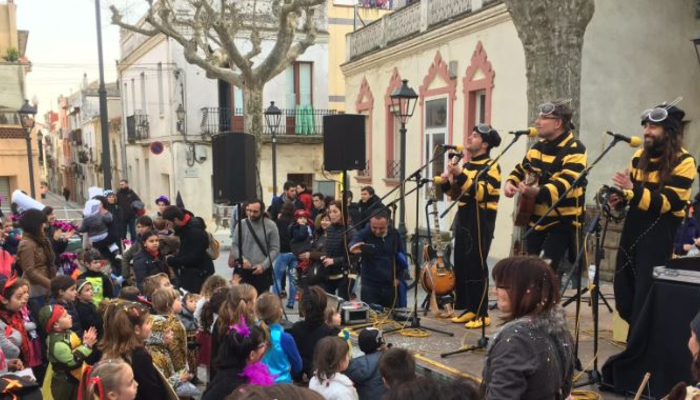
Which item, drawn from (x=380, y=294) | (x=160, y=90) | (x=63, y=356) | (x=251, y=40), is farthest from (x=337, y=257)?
(x=160, y=90)

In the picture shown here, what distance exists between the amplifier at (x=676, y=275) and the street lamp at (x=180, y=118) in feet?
63.9

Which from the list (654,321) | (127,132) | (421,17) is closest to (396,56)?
(421,17)

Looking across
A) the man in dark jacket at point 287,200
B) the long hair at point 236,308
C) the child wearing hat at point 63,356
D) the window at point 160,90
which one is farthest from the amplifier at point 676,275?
the window at point 160,90

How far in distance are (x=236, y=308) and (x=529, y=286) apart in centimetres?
234

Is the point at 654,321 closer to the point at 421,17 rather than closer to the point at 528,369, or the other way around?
the point at 528,369

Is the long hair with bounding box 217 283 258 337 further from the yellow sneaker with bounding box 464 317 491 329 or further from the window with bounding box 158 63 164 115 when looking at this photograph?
the window with bounding box 158 63 164 115

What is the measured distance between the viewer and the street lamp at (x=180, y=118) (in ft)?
68.4

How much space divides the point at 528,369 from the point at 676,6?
400 inches

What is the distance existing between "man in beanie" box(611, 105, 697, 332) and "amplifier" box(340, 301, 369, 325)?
2.51 meters

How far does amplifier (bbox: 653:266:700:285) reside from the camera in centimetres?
328

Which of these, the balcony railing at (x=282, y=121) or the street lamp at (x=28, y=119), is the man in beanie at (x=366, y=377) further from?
the balcony railing at (x=282, y=121)

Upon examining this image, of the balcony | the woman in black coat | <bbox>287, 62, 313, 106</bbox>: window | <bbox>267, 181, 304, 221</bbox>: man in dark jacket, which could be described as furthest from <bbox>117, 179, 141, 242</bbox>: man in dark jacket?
<bbox>287, 62, 313, 106</bbox>: window

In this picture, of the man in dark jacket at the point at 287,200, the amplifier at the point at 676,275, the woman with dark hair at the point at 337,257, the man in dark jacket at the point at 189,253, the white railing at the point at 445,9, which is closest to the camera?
the amplifier at the point at 676,275

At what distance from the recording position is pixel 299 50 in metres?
Answer: 14.4
